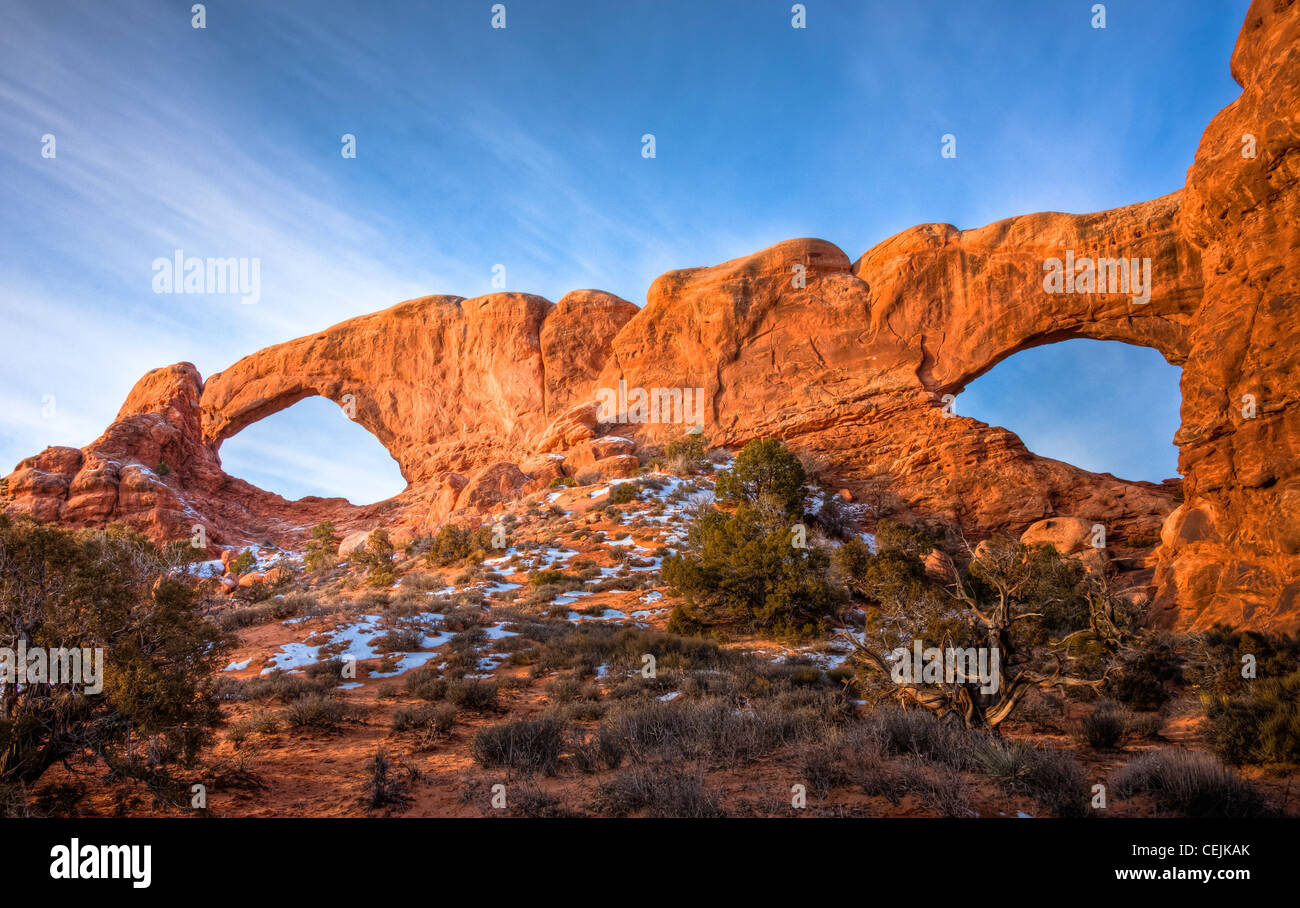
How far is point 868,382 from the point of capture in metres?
31.0

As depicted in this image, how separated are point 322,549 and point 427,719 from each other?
24981 millimetres

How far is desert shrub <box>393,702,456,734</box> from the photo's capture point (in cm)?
716

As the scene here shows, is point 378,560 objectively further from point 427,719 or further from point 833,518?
point 833,518

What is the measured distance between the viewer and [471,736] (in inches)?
278

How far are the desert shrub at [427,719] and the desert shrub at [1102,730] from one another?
292 inches

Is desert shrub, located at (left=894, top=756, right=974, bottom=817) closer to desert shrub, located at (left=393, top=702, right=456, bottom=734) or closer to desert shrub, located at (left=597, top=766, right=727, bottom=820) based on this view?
desert shrub, located at (left=597, top=766, right=727, bottom=820)

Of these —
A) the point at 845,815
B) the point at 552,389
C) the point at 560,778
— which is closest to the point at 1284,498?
the point at 845,815

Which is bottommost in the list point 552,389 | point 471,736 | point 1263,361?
point 471,736

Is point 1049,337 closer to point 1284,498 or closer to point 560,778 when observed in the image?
point 1284,498

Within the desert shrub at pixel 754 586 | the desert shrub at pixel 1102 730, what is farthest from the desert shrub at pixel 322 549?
the desert shrub at pixel 1102 730

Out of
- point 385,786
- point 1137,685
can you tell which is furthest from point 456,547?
point 1137,685

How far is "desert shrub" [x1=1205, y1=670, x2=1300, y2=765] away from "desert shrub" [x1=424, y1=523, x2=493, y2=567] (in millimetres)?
18247

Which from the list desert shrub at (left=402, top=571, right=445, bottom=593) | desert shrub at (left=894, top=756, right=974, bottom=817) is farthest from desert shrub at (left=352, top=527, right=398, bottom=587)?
desert shrub at (left=894, top=756, right=974, bottom=817)
